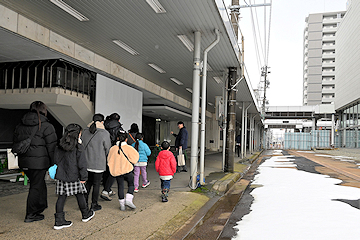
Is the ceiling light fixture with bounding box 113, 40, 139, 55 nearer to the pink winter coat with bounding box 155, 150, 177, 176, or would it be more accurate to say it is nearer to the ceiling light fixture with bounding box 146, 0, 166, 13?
the ceiling light fixture with bounding box 146, 0, 166, 13

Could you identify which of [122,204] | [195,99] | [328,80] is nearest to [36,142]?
[122,204]

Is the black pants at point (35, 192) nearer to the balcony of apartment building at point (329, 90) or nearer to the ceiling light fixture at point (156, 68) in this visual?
the ceiling light fixture at point (156, 68)

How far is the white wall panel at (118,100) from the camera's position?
10.5 meters

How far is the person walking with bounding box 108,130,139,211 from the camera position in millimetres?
5160

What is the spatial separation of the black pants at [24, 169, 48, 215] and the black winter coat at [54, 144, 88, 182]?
0.48 metres

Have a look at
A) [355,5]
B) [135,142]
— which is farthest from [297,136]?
[135,142]

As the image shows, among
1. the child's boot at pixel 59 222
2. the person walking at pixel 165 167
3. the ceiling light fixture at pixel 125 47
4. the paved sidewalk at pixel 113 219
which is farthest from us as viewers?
the ceiling light fixture at pixel 125 47

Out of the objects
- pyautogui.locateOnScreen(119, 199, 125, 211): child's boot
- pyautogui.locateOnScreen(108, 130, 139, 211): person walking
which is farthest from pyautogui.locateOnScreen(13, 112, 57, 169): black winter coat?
pyautogui.locateOnScreen(119, 199, 125, 211): child's boot

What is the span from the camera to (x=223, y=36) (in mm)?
7918

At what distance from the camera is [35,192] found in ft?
14.7

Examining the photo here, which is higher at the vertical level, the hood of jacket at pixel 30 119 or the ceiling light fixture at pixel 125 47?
the ceiling light fixture at pixel 125 47

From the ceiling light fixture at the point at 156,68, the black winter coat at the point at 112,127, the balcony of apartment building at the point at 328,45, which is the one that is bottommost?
the black winter coat at the point at 112,127

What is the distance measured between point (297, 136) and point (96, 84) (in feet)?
157

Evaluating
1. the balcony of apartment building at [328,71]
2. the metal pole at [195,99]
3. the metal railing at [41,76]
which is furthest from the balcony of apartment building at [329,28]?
the metal railing at [41,76]
